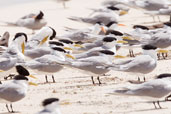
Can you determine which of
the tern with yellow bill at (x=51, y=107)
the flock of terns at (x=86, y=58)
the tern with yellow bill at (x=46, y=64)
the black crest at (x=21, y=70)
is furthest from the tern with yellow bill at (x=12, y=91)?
the tern with yellow bill at (x=46, y=64)

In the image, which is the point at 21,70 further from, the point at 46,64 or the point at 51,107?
the point at 51,107

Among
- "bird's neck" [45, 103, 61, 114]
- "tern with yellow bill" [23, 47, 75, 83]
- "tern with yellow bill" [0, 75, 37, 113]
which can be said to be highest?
"bird's neck" [45, 103, 61, 114]

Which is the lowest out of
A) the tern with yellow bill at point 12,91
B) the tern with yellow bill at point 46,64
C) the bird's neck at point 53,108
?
the tern with yellow bill at point 46,64

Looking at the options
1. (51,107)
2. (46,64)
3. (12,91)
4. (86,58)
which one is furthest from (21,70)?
(51,107)

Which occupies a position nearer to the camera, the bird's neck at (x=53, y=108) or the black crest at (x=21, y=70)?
the bird's neck at (x=53, y=108)

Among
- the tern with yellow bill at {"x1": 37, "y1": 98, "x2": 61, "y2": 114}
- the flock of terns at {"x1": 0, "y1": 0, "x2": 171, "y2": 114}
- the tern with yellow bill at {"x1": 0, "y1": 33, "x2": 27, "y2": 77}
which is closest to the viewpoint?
the tern with yellow bill at {"x1": 37, "y1": 98, "x2": 61, "y2": 114}

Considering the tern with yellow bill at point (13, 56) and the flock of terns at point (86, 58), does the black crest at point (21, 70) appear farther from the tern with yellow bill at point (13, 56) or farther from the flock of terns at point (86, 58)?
the tern with yellow bill at point (13, 56)

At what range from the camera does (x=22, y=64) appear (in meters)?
9.18

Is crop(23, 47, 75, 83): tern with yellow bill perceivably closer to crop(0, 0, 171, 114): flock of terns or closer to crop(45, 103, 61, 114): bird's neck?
crop(0, 0, 171, 114): flock of terns

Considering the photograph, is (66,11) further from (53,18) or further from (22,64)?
(22,64)

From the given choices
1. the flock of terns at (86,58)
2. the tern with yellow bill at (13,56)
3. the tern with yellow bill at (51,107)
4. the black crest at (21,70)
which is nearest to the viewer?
the tern with yellow bill at (51,107)

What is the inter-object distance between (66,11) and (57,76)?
9202mm

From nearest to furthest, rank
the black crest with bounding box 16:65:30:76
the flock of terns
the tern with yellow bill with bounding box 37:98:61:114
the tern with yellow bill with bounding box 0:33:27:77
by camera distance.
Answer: the tern with yellow bill with bounding box 37:98:61:114, the flock of terns, the black crest with bounding box 16:65:30:76, the tern with yellow bill with bounding box 0:33:27:77

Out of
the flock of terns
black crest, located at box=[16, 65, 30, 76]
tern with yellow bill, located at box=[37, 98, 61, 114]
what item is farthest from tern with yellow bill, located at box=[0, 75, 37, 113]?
tern with yellow bill, located at box=[37, 98, 61, 114]
